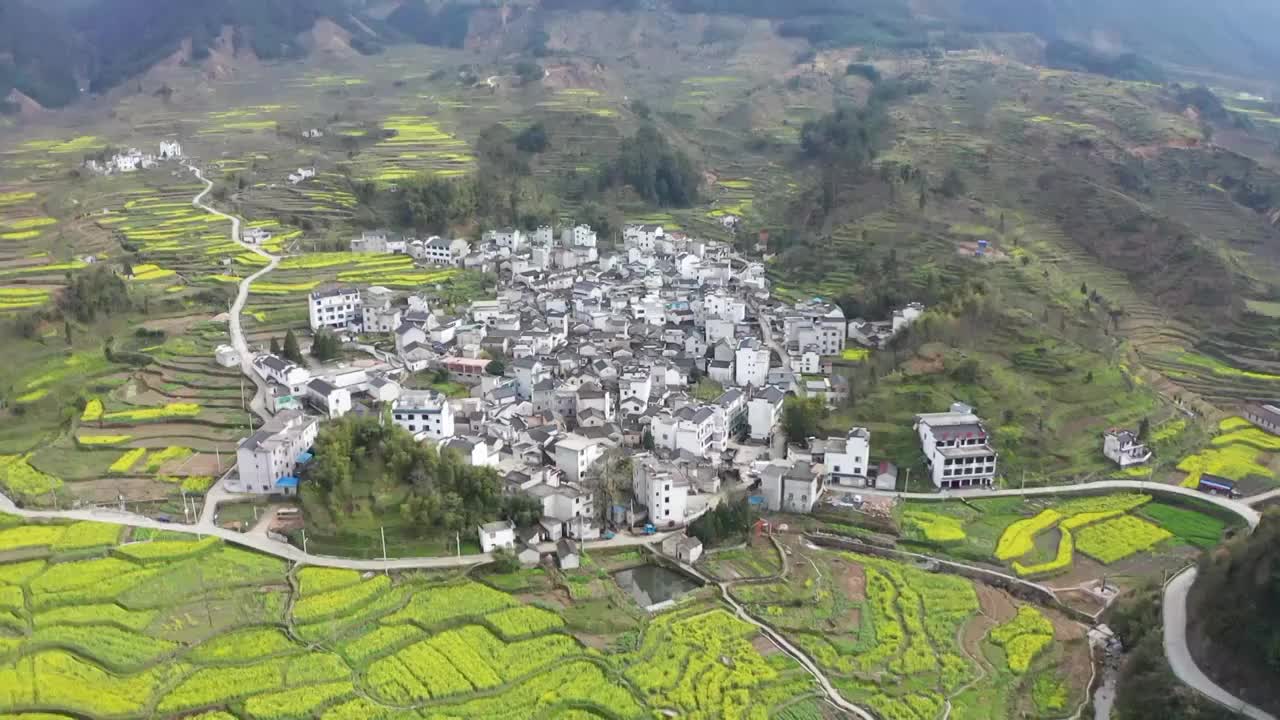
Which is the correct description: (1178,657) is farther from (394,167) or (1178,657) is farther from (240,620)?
(394,167)

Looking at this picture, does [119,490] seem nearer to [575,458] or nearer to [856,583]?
[575,458]

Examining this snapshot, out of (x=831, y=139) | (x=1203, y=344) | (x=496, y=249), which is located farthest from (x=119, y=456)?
(x=831, y=139)

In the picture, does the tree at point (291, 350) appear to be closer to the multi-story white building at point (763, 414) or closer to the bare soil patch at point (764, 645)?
the multi-story white building at point (763, 414)

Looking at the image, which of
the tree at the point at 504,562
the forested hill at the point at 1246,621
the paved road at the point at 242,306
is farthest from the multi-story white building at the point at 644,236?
the forested hill at the point at 1246,621

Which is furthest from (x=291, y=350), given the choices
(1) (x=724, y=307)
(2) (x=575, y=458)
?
(1) (x=724, y=307)

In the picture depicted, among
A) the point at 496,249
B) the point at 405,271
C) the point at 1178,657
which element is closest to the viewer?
the point at 1178,657
